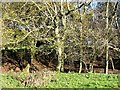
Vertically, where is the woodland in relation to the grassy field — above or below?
above

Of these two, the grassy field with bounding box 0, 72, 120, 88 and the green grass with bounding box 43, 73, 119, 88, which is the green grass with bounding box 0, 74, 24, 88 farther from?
the green grass with bounding box 43, 73, 119, 88

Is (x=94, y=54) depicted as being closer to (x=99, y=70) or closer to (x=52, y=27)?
(x=99, y=70)

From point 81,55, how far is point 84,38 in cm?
63

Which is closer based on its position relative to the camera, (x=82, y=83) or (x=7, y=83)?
(x=7, y=83)

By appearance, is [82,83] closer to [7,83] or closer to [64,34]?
[7,83]

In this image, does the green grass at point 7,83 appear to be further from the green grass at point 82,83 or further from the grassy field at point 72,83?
the green grass at point 82,83

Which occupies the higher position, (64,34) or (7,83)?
(64,34)

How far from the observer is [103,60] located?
4.18m

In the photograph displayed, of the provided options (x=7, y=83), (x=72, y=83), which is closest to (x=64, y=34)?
(x=72, y=83)

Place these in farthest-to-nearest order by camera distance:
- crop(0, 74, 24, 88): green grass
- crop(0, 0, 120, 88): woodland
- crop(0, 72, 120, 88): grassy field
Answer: crop(0, 0, 120, 88): woodland
crop(0, 72, 120, 88): grassy field
crop(0, 74, 24, 88): green grass

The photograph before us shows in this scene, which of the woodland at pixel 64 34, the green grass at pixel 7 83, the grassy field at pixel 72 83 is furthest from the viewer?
the woodland at pixel 64 34

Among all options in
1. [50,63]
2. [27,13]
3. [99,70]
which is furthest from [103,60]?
[27,13]

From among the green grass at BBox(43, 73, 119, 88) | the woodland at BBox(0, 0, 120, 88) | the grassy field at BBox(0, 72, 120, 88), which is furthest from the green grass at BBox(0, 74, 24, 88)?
the green grass at BBox(43, 73, 119, 88)

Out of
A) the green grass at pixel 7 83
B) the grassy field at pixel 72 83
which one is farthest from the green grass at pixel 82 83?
the green grass at pixel 7 83
